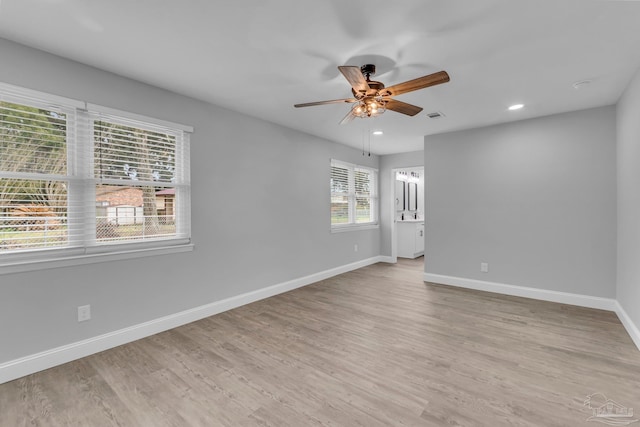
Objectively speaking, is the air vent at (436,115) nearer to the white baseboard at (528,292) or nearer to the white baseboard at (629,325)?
the white baseboard at (528,292)

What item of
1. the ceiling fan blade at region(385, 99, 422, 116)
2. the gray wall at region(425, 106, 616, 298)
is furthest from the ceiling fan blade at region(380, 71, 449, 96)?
the gray wall at region(425, 106, 616, 298)

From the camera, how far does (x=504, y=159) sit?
4.16 meters

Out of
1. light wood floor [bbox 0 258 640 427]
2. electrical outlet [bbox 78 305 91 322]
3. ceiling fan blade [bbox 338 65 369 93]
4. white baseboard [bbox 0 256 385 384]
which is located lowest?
light wood floor [bbox 0 258 640 427]

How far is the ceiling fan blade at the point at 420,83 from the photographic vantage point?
200 cm

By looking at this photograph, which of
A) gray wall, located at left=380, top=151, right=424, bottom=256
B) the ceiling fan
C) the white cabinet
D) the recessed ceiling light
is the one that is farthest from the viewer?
the white cabinet

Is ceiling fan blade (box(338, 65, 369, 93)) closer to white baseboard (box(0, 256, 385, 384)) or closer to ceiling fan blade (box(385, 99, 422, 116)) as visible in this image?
ceiling fan blade (box(385, 99, 422, 116))

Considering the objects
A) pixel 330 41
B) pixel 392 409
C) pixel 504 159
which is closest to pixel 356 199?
pixel 504 159

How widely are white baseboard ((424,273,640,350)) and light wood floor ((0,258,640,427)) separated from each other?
0.12 meters

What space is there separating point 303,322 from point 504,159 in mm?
3642

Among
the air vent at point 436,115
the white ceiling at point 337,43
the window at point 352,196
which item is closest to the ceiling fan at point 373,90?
the white ceiling at point 337,43

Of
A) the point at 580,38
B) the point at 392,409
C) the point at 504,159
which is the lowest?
the point at 392,409

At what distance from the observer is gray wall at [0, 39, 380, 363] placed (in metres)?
2.24

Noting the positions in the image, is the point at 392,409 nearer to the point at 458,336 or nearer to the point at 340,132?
the point at 458,336

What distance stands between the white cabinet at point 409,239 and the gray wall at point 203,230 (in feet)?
7.21
